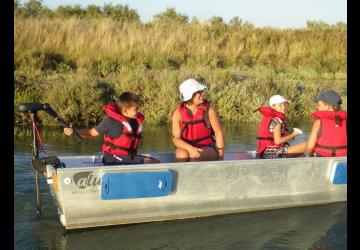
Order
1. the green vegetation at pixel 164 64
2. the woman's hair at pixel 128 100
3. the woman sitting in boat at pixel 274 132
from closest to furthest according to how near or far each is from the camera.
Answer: the woman's hair at pixel 128 100
the woman sitting in boat at pixel 274 132
the green vegetation at pixel 164 64

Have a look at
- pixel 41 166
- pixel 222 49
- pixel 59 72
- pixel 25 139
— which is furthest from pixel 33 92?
pixel 222 49

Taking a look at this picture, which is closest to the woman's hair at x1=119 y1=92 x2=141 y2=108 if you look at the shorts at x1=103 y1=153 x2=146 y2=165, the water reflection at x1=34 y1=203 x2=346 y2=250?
the shorts at x1=103 y1=153 x2=146 y2=165

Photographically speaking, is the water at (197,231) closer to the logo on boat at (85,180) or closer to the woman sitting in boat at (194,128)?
the logo on boat at (85,180)

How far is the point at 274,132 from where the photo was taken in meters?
6.10

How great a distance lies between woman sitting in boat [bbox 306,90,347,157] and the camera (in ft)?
19.2

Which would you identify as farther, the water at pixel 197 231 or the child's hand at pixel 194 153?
the child's hand at pixel 194 153

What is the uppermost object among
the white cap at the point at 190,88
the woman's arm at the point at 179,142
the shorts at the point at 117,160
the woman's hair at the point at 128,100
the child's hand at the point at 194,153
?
the white cap at the point at 190,88

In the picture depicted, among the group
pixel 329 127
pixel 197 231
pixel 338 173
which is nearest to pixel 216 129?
pixel 197 231

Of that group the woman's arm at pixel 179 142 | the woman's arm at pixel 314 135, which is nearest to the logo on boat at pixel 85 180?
the woman's arm at pixel 179 142

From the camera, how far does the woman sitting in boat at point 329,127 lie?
230 inches

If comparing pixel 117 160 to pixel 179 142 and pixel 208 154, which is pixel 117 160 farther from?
pixel 208 154

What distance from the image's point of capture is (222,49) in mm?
17297

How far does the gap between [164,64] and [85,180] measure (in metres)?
9.35

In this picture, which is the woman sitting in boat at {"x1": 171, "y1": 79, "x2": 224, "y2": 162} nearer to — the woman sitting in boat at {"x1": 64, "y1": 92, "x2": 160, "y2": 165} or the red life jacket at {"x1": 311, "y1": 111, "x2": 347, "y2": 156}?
the woman sitting in boat at {"x1": 64, "y1": 92, "x2": 160, "y2": 165}
